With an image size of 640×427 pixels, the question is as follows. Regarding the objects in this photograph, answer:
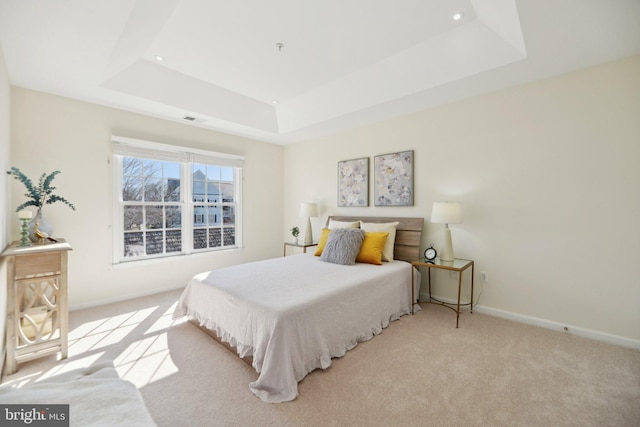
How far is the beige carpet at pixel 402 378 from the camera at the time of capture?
1.65 m

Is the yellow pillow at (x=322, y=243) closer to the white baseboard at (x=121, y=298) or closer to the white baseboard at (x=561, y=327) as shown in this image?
the white baseboard at (x=561, y=327)

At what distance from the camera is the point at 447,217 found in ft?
9.88

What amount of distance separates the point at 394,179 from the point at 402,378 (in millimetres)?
2546

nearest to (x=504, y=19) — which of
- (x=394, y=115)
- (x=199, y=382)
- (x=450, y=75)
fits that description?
(x=450, y=75)

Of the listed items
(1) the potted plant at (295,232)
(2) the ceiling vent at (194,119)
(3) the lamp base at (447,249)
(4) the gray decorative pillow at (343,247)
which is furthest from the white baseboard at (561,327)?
(2) the ceiling vent at (194,119)

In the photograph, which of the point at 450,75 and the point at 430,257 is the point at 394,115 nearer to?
the point at 450,75

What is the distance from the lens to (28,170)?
2.94 metres

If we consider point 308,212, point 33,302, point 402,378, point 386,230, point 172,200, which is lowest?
point 402,378

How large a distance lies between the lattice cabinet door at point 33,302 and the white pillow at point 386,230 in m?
3.11

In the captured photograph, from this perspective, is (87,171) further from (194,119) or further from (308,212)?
(308,212)

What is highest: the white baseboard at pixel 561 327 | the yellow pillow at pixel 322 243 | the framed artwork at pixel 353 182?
the framed artwork at pixel 353 182

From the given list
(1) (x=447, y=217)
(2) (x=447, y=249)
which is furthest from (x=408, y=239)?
(1) (x=447, y=217)

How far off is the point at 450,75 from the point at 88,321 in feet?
15.0

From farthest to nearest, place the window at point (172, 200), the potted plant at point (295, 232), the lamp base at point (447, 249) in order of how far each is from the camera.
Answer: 1. the potted plant at point (295, 232)
2. the window at point (172, 200)
3. the lamp base at point (447, 249)
